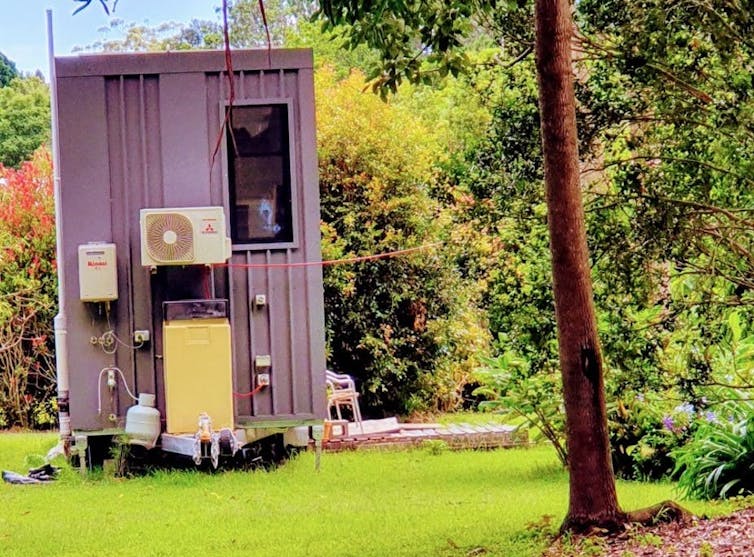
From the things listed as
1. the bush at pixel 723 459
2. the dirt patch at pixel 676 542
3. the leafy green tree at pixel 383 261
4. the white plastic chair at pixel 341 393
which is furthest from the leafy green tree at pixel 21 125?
the dirt patch at pixel 676 542

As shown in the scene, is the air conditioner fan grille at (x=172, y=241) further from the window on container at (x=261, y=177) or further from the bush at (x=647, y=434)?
the bush at (x=647, y=434)

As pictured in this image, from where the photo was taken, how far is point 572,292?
535 cm

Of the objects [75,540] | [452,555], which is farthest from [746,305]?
[75,540]

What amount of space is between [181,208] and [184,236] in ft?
0.91

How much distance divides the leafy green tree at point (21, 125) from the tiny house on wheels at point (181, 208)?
17071 mm

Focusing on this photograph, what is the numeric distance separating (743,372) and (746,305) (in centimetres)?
217

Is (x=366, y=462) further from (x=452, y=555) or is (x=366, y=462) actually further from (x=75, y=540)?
(x=452, y=555)

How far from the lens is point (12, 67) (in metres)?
30.9

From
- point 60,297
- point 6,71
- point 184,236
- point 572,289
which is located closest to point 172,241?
point 184,236

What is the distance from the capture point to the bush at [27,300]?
13.1m

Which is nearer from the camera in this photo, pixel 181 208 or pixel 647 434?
pixel 647 434

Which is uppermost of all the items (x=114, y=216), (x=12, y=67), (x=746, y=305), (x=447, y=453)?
(x=12, y=67)

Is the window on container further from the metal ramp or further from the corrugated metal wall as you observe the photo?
the metal ramp

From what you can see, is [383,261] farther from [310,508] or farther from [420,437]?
[310,508]
